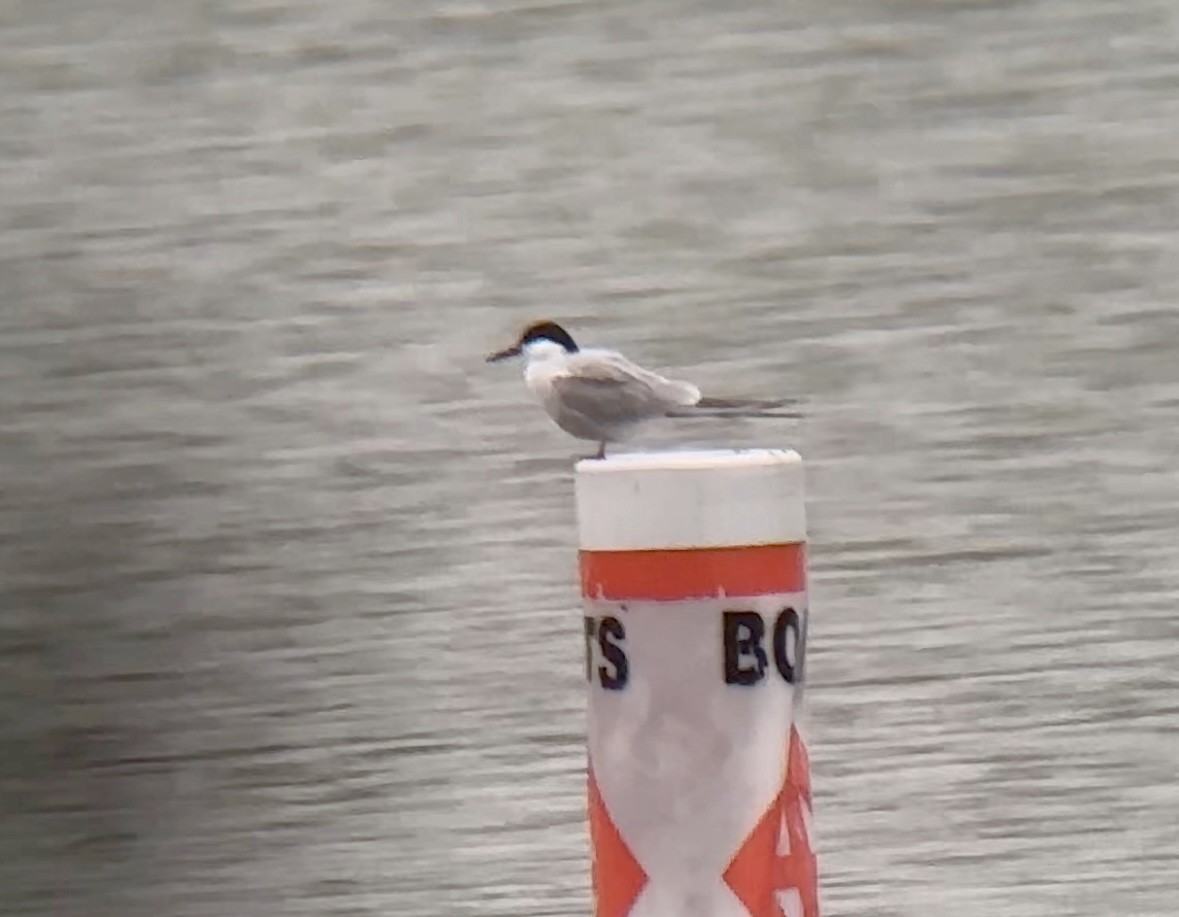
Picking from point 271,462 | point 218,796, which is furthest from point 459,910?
point 271,462

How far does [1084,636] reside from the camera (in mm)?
528

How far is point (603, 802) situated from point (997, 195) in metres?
0.32

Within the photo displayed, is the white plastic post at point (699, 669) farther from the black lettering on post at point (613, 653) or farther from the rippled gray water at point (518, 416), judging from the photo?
the rippled gray water at point (518, 416)

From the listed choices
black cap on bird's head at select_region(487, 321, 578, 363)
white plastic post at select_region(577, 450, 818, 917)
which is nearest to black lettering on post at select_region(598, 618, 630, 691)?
white plastic post at select_region(577, 450, 818, 917)

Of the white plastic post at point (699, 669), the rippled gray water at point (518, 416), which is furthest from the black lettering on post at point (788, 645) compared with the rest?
the rippled gray water at point (518, 416)

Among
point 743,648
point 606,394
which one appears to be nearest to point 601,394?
point 606,394

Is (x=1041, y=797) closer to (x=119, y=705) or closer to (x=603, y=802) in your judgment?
(x=603, y=802)

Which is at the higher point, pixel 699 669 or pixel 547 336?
pixel 547 336

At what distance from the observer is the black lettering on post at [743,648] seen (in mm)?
392

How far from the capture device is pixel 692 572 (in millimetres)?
390

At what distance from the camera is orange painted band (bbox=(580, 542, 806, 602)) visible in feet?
1.28

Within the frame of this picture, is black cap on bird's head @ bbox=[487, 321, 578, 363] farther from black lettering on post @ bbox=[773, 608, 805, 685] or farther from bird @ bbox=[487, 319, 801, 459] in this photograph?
black lettering on post @ bbox=[773, 608, 805, 685]

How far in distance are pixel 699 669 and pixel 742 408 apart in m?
0.15

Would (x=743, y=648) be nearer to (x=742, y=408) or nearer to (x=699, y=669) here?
(x=699, y=669)
